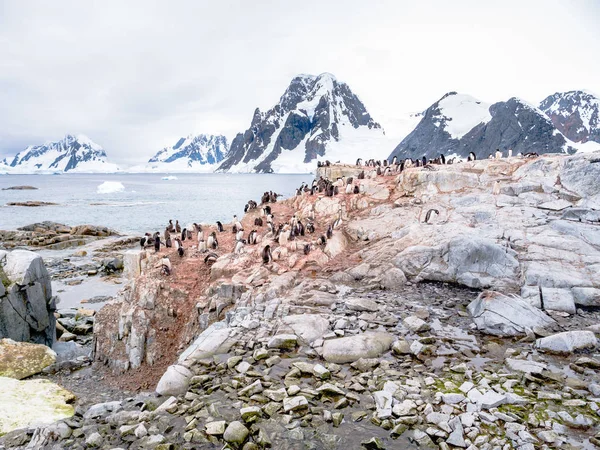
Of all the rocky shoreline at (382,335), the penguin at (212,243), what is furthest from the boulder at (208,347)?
the penguin at (212,243)

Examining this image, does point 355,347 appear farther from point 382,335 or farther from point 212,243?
point 212,243

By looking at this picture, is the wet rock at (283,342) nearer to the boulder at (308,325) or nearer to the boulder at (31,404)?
the boulder at (308,325)

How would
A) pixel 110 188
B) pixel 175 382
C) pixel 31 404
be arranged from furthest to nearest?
pixel 110 188 → pixel 31 404 → pixel 175 382

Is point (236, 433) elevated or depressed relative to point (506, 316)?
depressed

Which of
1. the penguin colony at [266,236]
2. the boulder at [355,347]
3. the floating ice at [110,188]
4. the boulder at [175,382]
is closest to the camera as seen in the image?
the boulder at [175,382]

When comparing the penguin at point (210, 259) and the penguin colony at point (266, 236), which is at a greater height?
the penguin colony at point (266, 236)

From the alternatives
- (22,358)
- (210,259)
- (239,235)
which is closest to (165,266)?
(210,259)

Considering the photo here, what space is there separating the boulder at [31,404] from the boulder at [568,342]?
33.4ft

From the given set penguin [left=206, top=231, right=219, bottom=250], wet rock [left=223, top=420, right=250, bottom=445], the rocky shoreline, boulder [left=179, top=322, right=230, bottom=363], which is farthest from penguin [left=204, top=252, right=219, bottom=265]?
wet rock [left=223, top=420, right=250, bottom=445]

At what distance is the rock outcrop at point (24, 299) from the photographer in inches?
554

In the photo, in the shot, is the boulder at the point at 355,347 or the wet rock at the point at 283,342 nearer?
the boulder at the point at 355,347

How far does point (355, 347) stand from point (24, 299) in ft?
46.1

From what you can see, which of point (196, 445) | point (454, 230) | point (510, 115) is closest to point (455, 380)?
point (196, 445)

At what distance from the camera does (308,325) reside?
8.95 metres
